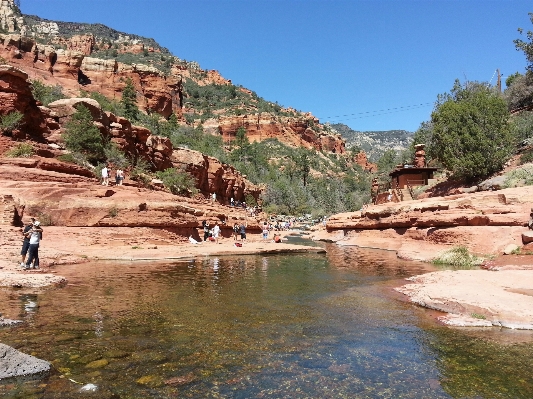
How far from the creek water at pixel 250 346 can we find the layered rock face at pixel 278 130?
9867cm

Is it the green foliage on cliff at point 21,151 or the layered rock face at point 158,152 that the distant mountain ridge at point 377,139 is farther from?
the green foliage on cliff at point 21,151

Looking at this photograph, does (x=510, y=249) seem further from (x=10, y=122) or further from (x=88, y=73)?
(x=88, y=73)

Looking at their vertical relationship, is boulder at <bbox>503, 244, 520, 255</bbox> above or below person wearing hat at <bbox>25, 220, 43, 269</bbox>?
below

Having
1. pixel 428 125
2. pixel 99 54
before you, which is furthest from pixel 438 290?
pixel 99 54

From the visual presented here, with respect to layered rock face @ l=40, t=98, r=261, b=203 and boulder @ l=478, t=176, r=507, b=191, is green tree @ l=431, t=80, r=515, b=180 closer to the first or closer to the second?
boulder @ l=478, t=176, r=507, b=191

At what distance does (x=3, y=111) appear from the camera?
25.0 meters

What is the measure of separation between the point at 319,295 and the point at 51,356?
22.5 ft

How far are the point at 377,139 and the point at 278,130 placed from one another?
88572mm

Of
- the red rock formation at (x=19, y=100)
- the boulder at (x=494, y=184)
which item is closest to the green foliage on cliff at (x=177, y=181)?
the red rock formation at (x=19, y=100)

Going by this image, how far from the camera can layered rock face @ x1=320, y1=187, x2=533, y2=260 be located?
1825 centimetres

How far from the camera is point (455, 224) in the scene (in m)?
20.5

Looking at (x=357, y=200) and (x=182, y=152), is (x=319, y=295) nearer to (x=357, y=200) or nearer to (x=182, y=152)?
(x=182, y=152)

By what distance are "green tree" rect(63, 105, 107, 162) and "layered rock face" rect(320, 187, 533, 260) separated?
21.5 meters

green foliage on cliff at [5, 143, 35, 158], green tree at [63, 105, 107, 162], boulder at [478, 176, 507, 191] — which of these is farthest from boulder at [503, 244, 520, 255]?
green tree at [63, 105, 107, 162]
